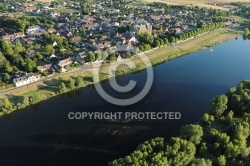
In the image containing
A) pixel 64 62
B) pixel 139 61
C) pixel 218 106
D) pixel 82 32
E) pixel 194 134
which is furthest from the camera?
pixel 82 32

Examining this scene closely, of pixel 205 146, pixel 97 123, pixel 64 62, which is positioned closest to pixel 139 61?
pixel 64 62

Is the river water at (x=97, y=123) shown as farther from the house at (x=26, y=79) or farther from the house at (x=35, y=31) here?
the house at (x=35, y=31)

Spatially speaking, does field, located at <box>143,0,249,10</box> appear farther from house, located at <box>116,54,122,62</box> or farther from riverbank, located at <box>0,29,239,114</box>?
house, located at <box>116,54,122,62</box>

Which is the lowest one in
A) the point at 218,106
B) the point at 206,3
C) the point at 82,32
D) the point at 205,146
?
the point at 205,146

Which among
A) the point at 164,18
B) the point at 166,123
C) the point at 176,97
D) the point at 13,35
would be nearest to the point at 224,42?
the point at 164,18

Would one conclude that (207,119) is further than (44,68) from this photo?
No

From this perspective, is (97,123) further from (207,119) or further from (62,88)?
(207,119)

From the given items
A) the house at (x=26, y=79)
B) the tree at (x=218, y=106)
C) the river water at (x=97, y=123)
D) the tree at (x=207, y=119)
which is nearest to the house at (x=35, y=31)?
the house at (x=26, y=79)
